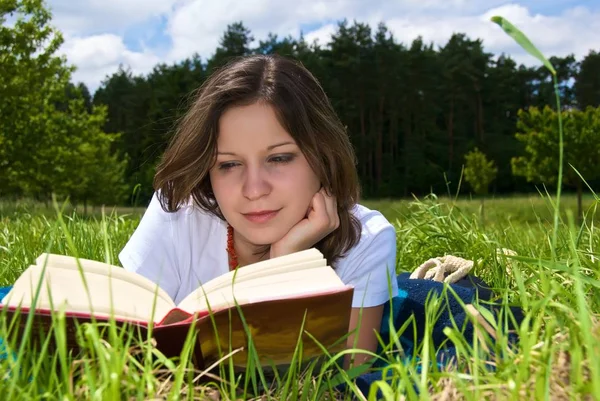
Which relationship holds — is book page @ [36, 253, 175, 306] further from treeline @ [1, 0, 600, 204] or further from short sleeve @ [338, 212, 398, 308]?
treeline @ [1, 0, 600, 204]

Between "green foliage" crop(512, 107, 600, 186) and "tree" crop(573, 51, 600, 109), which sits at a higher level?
"tree" crop(573, 51, 600, 109)

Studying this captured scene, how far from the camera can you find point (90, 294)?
1.39 meters

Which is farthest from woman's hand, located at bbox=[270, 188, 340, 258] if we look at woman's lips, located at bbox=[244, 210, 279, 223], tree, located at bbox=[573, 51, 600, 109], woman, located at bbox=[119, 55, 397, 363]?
tree, located at bbox=[573, 51, 600, 109]

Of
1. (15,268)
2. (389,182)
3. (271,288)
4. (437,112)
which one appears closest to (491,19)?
(271,288)

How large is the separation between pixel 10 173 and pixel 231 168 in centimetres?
2006

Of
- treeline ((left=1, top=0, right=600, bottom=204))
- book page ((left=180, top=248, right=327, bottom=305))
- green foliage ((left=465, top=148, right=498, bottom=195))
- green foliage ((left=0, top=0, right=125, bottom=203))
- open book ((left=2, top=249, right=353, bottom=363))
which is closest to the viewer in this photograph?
open book ((left=2, top=249, right=353, bottom=363))

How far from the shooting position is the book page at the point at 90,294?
135 cm

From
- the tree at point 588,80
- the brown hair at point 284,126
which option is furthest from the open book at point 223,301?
the tree at point 588,80

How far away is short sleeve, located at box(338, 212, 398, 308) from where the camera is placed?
220cm

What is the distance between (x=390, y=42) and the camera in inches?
1751

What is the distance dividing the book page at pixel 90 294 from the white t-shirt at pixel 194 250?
36.0 inches

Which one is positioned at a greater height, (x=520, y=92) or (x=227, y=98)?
(x=520, y=92)

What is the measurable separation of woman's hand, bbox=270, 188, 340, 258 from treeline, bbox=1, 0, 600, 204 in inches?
1501

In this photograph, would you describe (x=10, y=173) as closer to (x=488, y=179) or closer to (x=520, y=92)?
(x=488, y=179)
